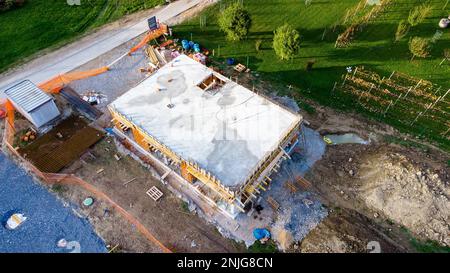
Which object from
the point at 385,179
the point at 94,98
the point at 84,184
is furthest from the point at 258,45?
the point at 84,184

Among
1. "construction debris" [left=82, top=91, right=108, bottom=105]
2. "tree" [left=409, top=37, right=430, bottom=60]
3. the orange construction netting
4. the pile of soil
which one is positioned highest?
"tree" [left=409, top=37, right=430, bottom=60]

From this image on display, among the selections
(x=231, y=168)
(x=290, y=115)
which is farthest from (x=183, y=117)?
(x=290, y=115)

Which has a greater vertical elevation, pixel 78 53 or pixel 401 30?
pixel 401 30

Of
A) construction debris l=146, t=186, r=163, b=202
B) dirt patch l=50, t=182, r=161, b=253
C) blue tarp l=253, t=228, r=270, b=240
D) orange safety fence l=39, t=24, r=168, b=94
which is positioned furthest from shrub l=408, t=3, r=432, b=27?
dirt patch l=50, t=182, r=161, b=253

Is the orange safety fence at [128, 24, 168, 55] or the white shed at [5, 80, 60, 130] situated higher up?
the orange safety fence at [128, 24, 168, 55]

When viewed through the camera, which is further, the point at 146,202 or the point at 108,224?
the point at 146,202

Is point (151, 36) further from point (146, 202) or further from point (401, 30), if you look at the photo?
point (401, 30)

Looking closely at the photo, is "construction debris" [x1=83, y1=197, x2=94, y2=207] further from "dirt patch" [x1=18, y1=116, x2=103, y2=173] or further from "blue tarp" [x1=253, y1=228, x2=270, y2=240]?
"blue tarp" [x1=253, y1=228, x2=270, y2=240]
